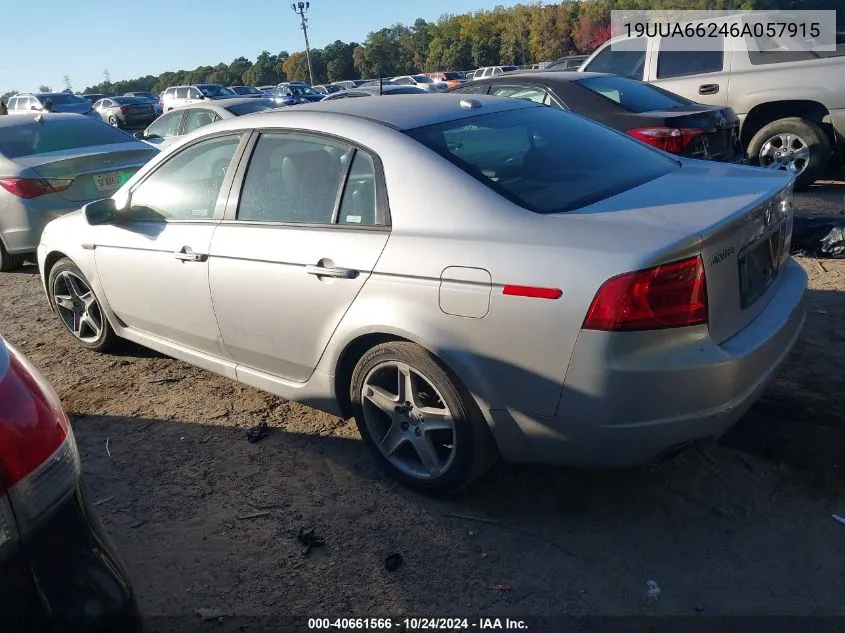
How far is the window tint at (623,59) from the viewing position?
29.1ft

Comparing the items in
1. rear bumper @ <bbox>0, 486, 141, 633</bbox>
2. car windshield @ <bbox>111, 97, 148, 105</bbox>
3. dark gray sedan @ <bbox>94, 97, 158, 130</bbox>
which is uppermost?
rear bumper @ <bbox>0, 486, 141, 633</bbox>

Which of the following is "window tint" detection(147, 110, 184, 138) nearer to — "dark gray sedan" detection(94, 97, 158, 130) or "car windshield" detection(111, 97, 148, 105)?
"dark gray sedan" detection(94, 97, 158, 130)

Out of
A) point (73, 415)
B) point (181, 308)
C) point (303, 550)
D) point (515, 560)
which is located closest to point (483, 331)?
point (515, 560)

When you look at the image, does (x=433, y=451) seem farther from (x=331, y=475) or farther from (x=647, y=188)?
(x=647, y=188)

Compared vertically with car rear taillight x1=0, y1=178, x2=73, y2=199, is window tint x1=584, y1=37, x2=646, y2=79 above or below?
above

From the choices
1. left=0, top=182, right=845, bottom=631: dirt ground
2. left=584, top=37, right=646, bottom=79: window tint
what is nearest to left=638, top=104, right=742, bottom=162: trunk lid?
left=584, top=37, right=646, bottom=79: window tint

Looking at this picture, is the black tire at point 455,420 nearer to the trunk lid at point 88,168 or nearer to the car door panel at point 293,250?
the car door panel at point 293,250

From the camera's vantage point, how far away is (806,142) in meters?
7.62

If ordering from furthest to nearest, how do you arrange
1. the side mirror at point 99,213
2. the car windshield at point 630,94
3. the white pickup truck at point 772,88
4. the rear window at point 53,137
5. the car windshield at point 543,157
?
1. the white pickup truck at point 772,88
2. the rear window at point 53,137
3. the car windshield at point 630,94
4. the side mirror at point 99,213
5. the car windshield at point 543,157

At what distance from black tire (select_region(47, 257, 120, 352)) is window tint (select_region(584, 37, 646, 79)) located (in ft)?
21.5

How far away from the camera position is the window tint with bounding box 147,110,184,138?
10758 millimetres

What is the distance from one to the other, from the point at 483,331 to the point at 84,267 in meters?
3.08

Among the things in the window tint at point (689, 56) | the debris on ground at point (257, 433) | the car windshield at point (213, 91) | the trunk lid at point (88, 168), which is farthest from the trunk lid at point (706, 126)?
the car windshield at point (213, 91)

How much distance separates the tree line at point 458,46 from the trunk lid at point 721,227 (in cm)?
5343
